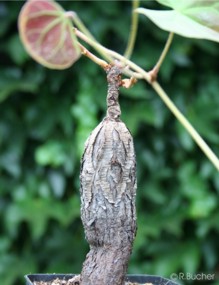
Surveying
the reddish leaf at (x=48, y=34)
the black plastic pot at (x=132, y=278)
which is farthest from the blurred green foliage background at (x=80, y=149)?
the reddish leaf at (x=48, y=34)

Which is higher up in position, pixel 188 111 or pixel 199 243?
pixel 188 111

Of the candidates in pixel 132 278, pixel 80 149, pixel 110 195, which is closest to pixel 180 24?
pixel 110 195

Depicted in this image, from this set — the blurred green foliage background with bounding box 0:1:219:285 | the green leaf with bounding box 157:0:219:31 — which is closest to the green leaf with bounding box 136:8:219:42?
the green leaf with bounding box 157:0:219:31

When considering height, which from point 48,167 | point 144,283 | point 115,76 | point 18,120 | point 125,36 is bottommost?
point 144,283

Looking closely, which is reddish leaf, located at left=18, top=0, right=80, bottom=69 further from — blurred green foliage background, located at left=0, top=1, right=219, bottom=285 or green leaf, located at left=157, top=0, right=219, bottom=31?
blurred green foliage background, located at left=0, top=1, right=219, bottom=285

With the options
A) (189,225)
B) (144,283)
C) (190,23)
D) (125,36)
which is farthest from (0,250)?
(190,23)

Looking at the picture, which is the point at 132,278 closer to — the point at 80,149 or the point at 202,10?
the point at 202,10

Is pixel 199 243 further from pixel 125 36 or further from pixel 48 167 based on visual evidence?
pixel 125 36
